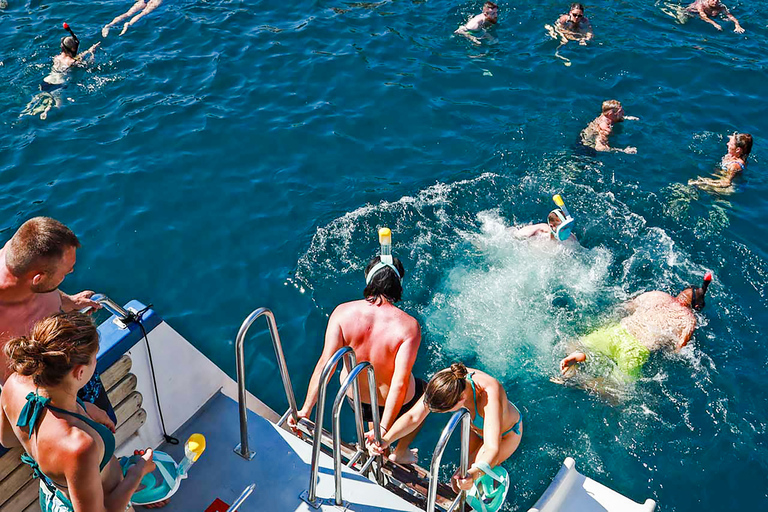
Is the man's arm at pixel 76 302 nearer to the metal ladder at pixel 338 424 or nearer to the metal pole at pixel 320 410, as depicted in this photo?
the metal ladder at pixel 338 424

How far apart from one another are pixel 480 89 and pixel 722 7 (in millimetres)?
5590

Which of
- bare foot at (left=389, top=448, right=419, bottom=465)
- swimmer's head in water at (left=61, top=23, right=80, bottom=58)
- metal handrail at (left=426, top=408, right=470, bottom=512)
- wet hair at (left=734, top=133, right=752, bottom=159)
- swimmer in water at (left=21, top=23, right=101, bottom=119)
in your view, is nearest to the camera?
metal handrail at (left=426, top=408, right=470, bottom=512)

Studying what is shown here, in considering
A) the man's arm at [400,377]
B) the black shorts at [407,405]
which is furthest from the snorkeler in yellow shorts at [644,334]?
the man's arm at [400,377]

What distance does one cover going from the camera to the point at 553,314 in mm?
7676

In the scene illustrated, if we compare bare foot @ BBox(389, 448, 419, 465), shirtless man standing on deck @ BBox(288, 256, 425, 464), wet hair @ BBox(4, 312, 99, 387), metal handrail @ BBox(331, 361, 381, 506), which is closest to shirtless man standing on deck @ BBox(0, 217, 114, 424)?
wet hair @ BBox(4, 312, 99, 387)

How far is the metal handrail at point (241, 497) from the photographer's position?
15.1ft

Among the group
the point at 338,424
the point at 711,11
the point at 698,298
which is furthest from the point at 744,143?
the point at 338,424

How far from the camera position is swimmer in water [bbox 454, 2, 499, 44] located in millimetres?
12125

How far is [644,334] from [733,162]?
3.92m

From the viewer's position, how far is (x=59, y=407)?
3.36m

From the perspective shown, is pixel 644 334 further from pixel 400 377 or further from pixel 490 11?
pixel 490 11

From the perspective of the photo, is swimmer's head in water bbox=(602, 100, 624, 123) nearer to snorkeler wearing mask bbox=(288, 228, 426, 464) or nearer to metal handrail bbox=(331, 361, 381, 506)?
snorkeler wearing mask bbox=(288, 228, 426, 464)

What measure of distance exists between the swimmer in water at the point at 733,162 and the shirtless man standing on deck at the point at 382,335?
20.9 ft

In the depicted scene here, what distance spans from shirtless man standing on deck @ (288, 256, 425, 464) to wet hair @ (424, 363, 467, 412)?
0.52 metres
